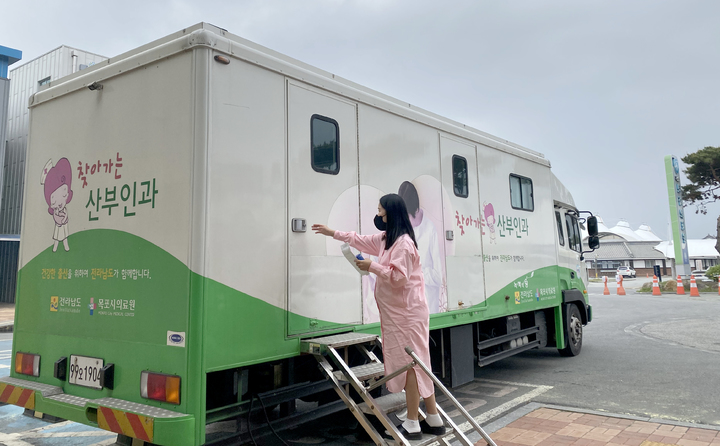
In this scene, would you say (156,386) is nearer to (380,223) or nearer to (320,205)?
(320,205)

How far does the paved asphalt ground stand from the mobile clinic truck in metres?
1.09

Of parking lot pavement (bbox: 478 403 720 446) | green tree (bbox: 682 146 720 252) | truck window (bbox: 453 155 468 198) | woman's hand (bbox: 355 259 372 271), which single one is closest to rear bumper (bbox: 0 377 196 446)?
woman's hand (bbox: 355 259 372 271)

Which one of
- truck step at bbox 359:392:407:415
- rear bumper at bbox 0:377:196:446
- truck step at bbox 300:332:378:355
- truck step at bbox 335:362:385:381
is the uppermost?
truck step at bbox 300:332:378:355

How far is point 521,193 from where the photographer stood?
7.05 meters

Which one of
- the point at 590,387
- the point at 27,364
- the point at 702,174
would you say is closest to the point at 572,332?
the point at 590,387

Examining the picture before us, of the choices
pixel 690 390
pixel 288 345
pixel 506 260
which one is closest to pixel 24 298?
pixel 288 345

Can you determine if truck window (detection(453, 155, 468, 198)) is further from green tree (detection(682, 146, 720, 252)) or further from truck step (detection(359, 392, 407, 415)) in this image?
green tree (detection(682, 146, 720, 252))

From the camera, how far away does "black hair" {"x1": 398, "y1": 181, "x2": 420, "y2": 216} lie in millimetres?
4876

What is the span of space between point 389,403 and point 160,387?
1.65 meters

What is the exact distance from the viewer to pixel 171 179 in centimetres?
335

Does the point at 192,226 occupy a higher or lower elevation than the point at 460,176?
lower

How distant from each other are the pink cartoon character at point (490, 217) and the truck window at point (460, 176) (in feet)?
1.53

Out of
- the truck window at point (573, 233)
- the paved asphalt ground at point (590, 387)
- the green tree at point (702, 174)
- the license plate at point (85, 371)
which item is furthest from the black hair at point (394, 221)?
the green tree at point (702, 174)

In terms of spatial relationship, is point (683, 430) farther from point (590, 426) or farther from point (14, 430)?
point (14, 430)
